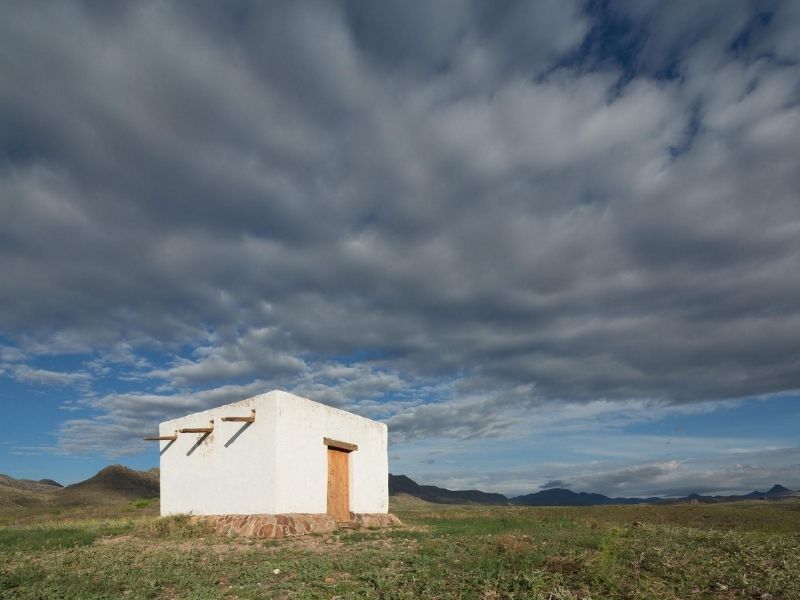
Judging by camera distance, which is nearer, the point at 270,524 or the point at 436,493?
the point at 270,524

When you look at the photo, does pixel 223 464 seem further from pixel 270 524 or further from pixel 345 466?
pixel 345 466

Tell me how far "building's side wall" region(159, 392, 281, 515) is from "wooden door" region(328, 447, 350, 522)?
123 inches

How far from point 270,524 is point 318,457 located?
317 centimetres

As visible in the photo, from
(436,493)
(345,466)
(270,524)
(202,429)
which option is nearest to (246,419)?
(202,429)

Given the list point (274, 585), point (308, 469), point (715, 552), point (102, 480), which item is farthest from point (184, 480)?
point (102, 480)

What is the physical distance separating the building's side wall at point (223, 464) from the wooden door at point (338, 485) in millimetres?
3122

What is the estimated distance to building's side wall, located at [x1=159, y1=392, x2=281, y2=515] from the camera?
673 inches

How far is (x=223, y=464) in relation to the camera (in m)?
18.4

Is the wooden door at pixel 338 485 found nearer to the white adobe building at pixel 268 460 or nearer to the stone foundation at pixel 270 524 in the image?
the white adobe building at pixel 268 460

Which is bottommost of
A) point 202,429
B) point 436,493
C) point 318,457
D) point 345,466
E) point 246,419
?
point 436,493

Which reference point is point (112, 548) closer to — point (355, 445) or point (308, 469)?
point (308, 469)

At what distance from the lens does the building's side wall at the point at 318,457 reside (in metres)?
17.2

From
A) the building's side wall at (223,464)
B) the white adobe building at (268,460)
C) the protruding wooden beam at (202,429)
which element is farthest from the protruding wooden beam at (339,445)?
the protruding wooden beam at (202,429)

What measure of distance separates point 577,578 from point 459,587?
5.30ft
